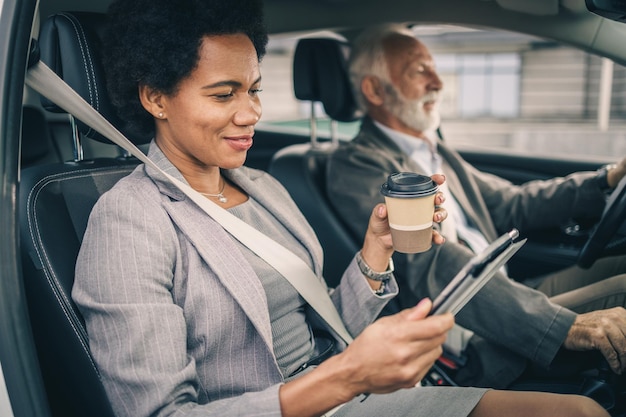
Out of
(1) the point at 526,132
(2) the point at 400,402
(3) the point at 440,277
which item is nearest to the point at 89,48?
(2) the point at 400,402

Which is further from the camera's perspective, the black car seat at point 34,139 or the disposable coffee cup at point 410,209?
the black car seat at point 34,139

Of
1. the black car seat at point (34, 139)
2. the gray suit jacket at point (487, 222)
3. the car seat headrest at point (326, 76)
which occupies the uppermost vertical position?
the car seat headrest at point (326, 76)

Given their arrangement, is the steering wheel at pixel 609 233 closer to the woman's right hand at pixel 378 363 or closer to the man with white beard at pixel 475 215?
the man with white beard at pixel 475 215

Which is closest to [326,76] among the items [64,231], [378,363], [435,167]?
[435,167]

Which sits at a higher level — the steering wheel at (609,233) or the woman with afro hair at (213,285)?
the woman with afro hair at (213,285)

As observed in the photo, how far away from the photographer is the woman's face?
128 centimetres

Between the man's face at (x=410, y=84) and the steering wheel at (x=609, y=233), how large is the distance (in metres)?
0.70

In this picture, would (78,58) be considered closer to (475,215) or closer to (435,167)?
(435,167)

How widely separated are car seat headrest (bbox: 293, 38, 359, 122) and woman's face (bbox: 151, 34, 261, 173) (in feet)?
3.43

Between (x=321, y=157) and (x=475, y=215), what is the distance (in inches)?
24.3

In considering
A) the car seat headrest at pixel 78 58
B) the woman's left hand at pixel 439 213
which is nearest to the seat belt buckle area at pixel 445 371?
the woman's left hand at pixel 439 213

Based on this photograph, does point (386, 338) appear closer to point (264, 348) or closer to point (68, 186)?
point (264, 348)

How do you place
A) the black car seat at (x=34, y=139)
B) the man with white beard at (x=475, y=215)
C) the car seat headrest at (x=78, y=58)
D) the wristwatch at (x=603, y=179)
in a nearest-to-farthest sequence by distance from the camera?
the car seat headrest at (x=78, y=58) → the man with white beard at (x=475, y=215) → the wristwatch at (x=603, y=179) → the black car seat at (x=34, y=139)

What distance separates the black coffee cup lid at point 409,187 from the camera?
4.04 ft
